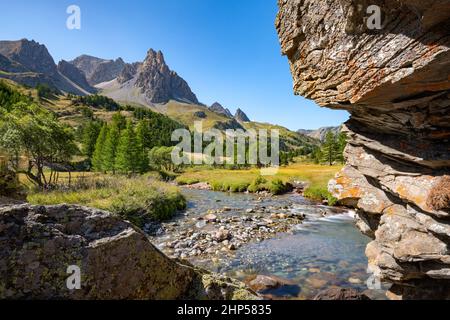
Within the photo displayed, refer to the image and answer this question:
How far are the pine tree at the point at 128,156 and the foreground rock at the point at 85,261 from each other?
66784 millimetres

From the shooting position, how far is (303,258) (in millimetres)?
20625

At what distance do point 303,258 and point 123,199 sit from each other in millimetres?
18079

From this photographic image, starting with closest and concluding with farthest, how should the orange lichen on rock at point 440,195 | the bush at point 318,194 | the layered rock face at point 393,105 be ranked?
the layered rock face at point 393,105
the orange lichen on rock at point 440,195
the bush at point 318,194

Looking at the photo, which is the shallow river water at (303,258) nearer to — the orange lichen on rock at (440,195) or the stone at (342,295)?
the stone at (342,295)

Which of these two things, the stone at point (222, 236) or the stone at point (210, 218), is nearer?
the stone at point (222, 236)

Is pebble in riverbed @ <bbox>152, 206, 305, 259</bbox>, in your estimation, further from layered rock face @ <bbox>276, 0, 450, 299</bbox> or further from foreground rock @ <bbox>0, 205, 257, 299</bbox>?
foreground rock @ <bbox>0, 205, 257, 299</bbox>

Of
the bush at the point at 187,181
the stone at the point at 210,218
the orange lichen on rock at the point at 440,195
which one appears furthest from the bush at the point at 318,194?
the orange lichen on rock at the point at 440,195

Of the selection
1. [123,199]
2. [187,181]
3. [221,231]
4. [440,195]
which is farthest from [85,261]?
[187,181]

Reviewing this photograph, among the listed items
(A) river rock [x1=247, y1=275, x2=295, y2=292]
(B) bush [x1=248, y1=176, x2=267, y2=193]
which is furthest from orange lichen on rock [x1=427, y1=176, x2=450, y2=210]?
(B) bush [x1=248, y1=176, x2=267, y2=193]

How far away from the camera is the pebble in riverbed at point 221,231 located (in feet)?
71.6

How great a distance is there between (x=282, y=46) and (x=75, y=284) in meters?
11.1

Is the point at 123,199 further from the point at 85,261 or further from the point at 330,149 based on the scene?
the point at 330,149

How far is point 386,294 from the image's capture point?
1428cm
